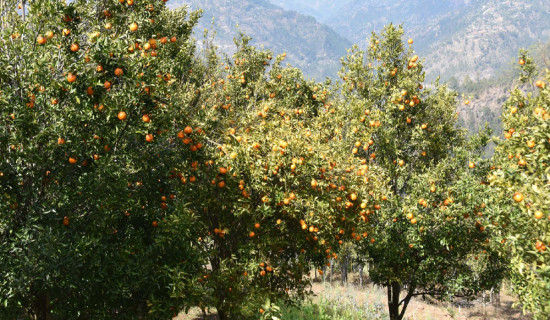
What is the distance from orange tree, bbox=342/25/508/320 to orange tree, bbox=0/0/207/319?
474 centimetres

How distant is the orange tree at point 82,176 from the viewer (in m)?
3.55

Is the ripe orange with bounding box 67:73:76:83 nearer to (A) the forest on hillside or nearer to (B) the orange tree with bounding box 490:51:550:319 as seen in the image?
(A) the forest on hillside

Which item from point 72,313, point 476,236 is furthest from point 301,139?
point 476,236

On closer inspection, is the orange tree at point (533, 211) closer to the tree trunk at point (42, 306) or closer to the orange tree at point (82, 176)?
the orange tree at point (82, 176)

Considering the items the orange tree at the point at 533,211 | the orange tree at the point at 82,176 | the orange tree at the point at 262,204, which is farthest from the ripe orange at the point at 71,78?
the orange tree at the point at 533,211

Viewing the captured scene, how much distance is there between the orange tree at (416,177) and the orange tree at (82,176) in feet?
15.6

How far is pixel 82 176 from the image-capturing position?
3.84 meters

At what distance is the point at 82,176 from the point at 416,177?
697 cm

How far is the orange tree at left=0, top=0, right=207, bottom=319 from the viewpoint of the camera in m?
3.55

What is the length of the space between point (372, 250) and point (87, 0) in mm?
7782

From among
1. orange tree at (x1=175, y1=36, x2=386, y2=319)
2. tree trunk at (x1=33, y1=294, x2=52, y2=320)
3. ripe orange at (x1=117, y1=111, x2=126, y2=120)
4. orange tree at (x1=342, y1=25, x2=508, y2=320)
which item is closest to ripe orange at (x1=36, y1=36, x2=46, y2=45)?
ripe orange at (x1=117, y1=111, x2=126, y2=120)

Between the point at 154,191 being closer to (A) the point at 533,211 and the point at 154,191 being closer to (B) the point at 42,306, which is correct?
(B) the point at 42,306

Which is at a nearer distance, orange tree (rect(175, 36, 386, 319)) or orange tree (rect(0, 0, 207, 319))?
orange tree (rect(0, 0, 207, 319))

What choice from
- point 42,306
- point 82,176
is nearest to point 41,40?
point 82,176
